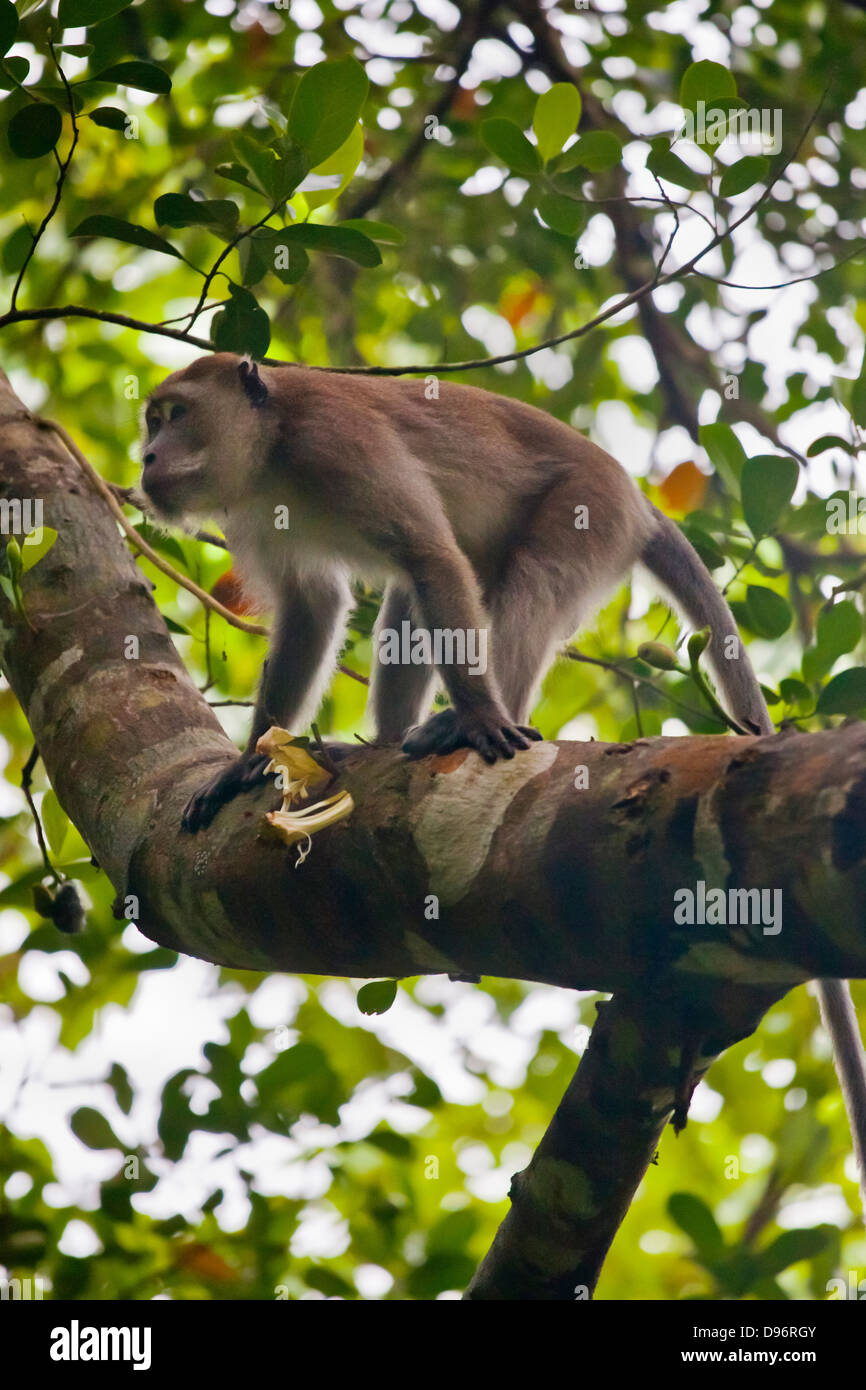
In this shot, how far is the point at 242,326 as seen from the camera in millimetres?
3918

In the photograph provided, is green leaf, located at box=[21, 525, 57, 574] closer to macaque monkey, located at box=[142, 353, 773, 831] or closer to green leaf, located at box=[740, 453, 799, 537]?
macaque monkey, located at box=[142, 353, 773, 831]

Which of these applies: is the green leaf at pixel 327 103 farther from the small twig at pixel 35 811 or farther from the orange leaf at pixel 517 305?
the orange leaf at pixel 517 305

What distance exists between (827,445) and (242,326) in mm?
1902

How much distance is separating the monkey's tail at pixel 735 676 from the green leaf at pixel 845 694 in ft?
0.72

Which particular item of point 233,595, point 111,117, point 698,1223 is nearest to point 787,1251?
point 698,1223

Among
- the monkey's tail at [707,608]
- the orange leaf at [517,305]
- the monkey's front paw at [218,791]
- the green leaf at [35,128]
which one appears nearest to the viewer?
the monkey's front paw at [218,791]

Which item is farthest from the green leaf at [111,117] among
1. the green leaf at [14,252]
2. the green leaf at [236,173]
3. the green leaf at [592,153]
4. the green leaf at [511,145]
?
the green leaf at [14,252]

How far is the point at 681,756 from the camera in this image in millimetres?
2373

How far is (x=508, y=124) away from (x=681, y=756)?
2622mm

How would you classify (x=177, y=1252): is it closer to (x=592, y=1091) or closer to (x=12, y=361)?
(x=592, y=1091)

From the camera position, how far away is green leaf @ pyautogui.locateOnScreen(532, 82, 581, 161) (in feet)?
13.4

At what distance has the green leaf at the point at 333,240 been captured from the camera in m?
3.83
